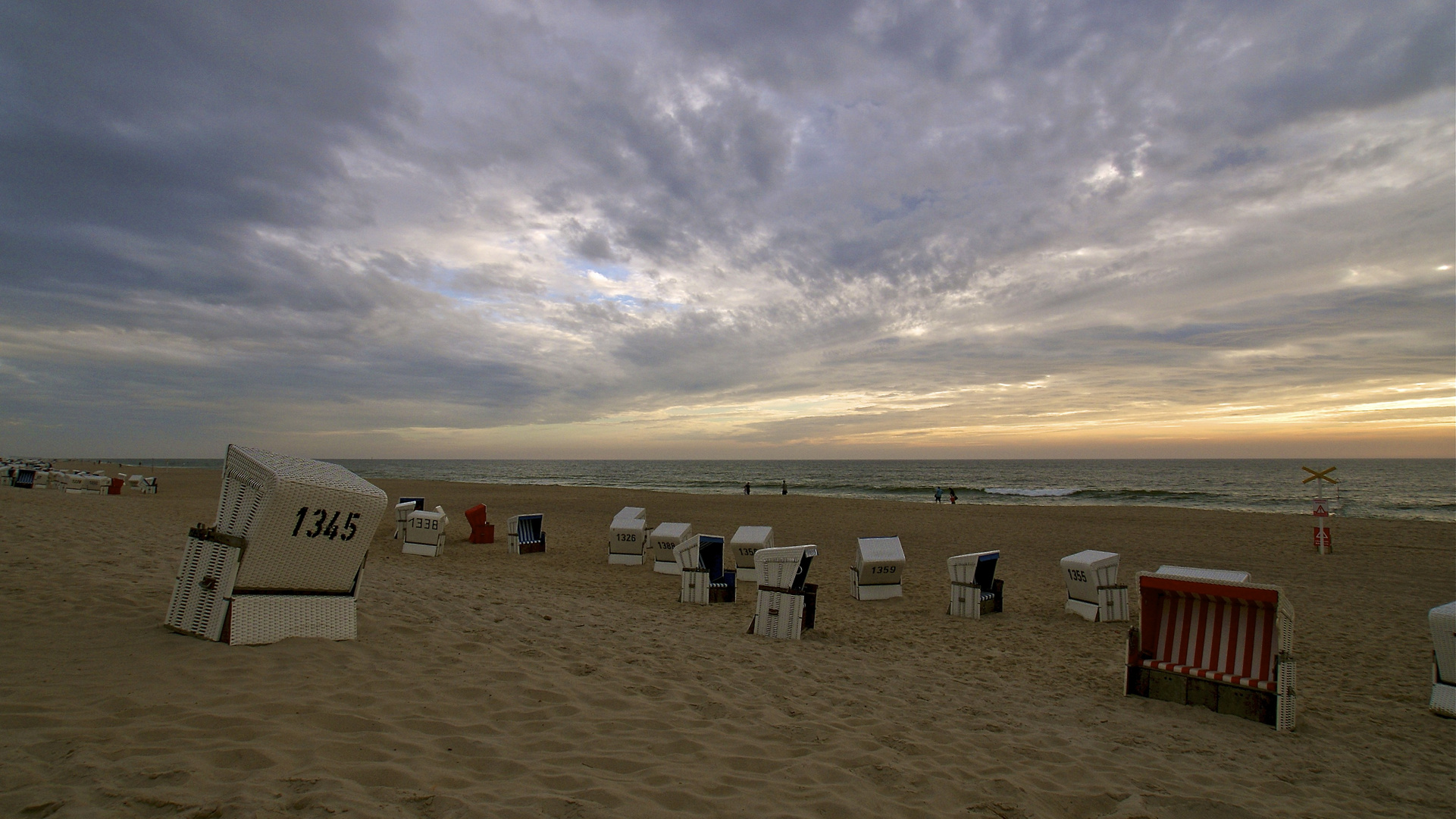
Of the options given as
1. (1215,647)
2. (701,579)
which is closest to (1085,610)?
(1215,647)

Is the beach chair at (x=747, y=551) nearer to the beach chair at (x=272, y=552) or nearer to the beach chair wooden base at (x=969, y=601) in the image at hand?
the beach chair wooden base at (x=969, y=601)

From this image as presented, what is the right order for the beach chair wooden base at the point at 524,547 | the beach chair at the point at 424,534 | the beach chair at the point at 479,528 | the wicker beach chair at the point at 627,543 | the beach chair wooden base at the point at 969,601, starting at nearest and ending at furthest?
the beach chair wooden base at the point at 969,601
the wicker beach chair at the point at 627,543
the beach chair at the point at 424,534
the beach chair wooden base at the point at 524,547
the beach chair at the point at 479,528

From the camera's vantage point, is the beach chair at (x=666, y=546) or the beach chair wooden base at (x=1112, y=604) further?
the beach chair at (x=666, y=546)

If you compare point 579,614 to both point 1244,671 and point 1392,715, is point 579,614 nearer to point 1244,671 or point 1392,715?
point 1244,671

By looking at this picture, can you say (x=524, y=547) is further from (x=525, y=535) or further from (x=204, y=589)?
(x=204, y=589)

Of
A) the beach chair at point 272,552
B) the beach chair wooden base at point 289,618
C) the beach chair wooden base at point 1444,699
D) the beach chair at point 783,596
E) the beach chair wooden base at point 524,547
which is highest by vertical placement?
the beach chair at point 272,552

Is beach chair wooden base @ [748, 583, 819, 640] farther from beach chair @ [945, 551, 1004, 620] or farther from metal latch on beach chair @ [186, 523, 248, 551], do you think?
metal latch on beach chair @ [186, 523, 248, 551]

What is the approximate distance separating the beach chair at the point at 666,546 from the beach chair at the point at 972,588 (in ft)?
19.6

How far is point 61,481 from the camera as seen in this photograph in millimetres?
27594

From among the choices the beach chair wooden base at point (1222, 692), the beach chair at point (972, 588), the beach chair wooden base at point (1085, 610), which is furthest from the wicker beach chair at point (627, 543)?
the beach chair wooden base at point (1222, 692)

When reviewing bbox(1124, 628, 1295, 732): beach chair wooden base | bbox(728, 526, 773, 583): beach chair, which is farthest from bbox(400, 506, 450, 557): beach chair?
bbox(1124, 628, 1295, 732): beach chair wooden base

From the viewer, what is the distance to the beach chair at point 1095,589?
1055cm

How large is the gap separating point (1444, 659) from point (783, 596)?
7103mm

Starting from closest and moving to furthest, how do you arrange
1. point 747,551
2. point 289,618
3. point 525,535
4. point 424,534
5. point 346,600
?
point 289,618, point 346,600, point 747,551, point 424,534, point 525,535
